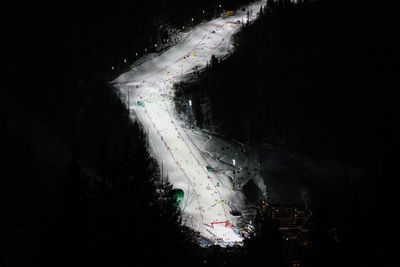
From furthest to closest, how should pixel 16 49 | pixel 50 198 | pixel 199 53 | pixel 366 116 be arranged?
pixel 199 53, pixel 16 49, pixel 366 116, pixel 50 198

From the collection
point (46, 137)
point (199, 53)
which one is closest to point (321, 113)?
point (199, 53)

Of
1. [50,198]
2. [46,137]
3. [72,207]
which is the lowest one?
[72,207]

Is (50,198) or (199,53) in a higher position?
(199,53)

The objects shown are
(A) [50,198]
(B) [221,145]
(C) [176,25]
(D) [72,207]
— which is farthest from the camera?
(C) [176,25]

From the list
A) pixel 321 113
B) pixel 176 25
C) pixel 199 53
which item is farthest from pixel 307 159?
pixel 176 25

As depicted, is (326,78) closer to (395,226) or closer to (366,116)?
(366,116)

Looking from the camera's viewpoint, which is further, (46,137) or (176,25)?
(176,25)

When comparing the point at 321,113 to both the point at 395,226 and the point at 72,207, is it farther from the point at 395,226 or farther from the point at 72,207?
the point at 72,207
